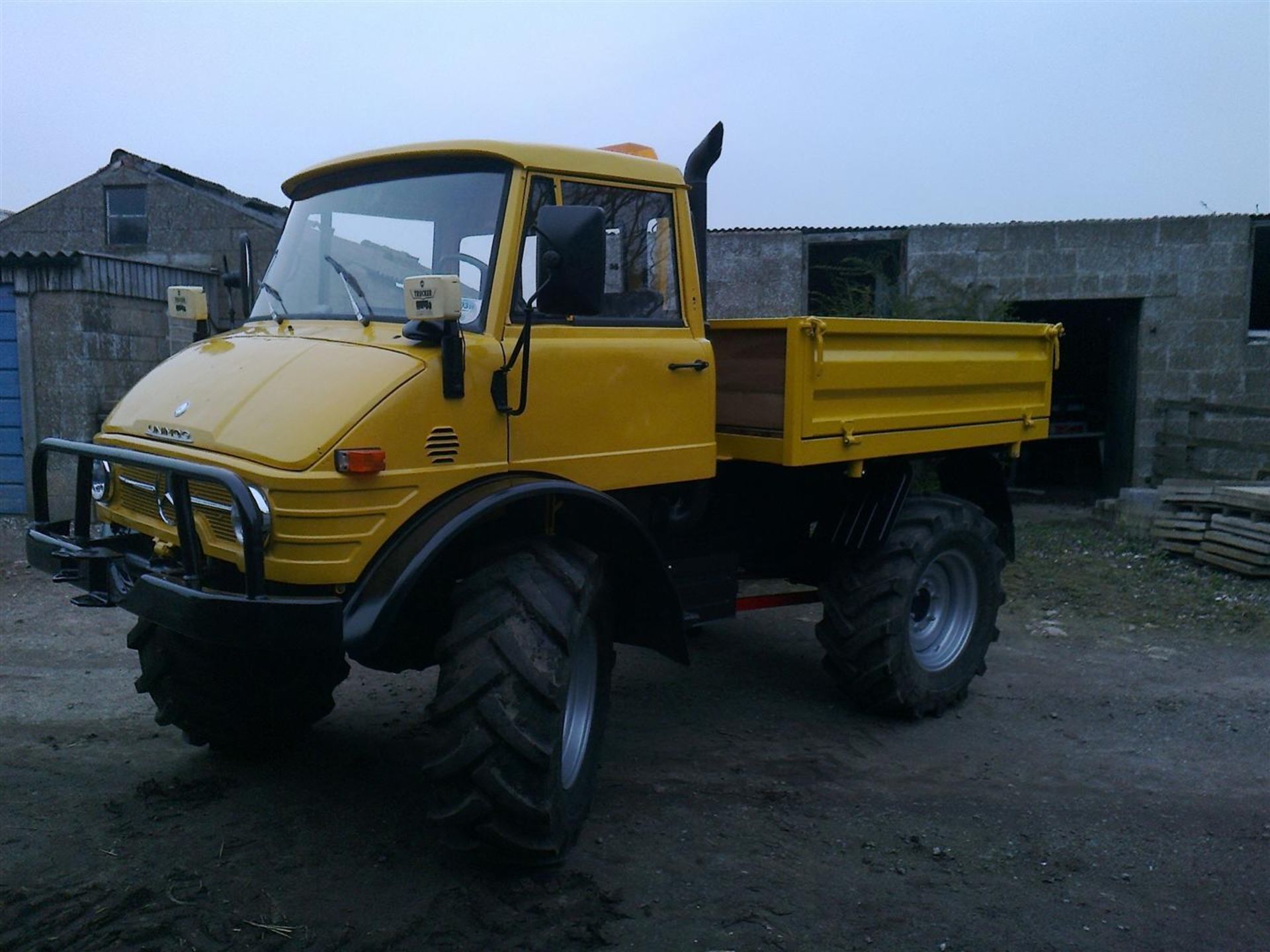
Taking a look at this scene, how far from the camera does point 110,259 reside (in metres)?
10.1

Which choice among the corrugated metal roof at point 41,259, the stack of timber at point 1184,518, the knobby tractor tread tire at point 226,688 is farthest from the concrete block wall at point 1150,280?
the knobby tractor tread tire at point 226,688

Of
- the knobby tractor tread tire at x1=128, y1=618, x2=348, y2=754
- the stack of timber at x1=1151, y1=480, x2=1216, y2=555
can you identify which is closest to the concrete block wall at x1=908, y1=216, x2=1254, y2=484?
the stack of timber at x1=1151, y1=480, x2=1216, y2=555

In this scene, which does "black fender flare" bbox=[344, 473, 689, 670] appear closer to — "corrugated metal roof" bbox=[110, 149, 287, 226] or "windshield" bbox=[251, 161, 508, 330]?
"windshield" bbox=[251, 161, 508, 330]

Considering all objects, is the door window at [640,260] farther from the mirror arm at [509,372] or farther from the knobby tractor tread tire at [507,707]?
the knobby tractor tread tire at [507,707]

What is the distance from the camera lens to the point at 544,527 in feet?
13.0

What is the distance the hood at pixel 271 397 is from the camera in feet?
11.1

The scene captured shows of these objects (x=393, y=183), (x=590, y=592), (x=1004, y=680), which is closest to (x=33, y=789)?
(x=590, y=592)

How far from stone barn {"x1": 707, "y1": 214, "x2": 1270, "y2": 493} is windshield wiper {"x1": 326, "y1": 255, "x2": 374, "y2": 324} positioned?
27.2ft

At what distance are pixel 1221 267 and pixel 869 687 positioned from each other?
9.27m

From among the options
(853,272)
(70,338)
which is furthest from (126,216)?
(853,272)

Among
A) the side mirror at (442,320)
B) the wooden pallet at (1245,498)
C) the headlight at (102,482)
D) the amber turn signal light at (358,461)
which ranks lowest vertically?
the wooden pallet at (1245,498)

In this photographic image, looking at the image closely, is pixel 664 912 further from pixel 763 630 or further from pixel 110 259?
pixel 110 259

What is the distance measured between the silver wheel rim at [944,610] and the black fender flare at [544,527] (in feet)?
6.34

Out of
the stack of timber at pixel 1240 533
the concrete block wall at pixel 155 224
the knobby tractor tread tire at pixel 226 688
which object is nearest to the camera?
the knobby tractor tread tire at pixel 226 688
